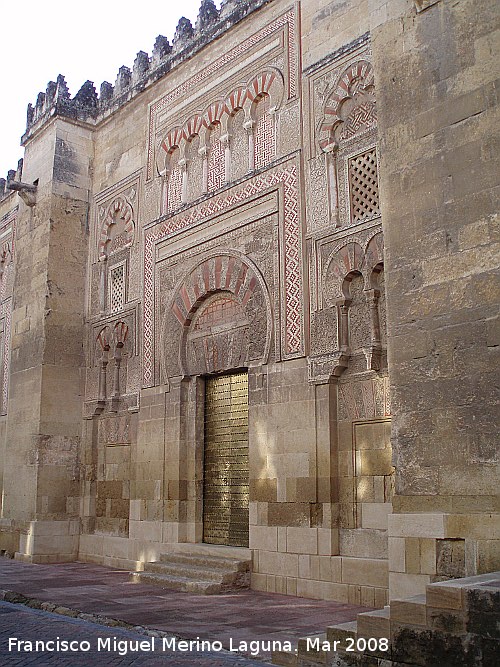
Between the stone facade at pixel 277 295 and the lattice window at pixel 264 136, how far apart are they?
3cm

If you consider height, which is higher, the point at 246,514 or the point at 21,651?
the point at 246,514

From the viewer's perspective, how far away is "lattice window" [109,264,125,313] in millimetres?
10273

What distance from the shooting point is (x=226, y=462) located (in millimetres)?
8328

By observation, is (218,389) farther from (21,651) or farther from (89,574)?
(21,651)

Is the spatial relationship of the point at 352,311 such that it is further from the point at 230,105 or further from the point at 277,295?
the point at 230,105

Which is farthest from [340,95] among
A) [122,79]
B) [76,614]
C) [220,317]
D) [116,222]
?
[76,614]

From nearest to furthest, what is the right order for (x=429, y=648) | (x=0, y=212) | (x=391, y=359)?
1. (x=429, y=648)
2. (x=391, y=359)
3. (x=0, y=212)

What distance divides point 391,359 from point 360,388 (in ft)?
5.47

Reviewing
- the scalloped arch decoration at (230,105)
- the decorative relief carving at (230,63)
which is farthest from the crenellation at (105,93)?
the scalloped arch decoration at (230,105)

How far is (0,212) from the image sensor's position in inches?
550

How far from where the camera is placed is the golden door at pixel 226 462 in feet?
26.5

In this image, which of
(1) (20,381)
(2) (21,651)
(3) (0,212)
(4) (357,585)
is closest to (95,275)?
(1) (20,381)

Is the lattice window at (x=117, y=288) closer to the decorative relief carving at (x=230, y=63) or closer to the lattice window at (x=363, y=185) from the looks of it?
the decorative relief carving at (x=230, y=63)

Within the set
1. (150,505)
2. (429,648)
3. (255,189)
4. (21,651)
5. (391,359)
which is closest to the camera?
(429,648)
